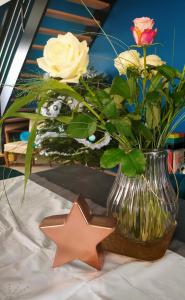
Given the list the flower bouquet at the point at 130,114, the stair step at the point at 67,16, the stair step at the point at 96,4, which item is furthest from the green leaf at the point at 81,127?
the stair step at the point at 96,4

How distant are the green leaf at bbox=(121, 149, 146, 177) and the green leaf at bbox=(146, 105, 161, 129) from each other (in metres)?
0.08

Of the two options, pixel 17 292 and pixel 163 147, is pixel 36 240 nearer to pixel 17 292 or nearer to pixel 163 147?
pixel 17 292

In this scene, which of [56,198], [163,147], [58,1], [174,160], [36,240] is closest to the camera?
[163,147]

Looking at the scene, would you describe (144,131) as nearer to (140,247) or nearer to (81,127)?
(81,127)

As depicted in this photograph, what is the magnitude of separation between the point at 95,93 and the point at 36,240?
1.28 feet

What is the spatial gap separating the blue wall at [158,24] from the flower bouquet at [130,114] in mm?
1787

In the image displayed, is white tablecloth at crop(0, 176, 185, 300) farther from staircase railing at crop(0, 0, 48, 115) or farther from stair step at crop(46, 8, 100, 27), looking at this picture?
stair step at crop(46, 8, 100, 27)

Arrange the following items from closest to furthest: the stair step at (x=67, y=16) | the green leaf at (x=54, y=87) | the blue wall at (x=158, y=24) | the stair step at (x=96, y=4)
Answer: the green leaf at (x=54, y=87), the blue wall at (x=158, y=24), the stair step at (x=67, y=16), the stair step at (x=96, y=4)

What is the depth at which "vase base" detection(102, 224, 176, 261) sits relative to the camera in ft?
1.87

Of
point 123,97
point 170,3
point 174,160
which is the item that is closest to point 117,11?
point 170,3

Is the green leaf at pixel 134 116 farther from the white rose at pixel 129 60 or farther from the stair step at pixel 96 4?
the stair step at pixel 96 4

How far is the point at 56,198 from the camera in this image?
2.99ft

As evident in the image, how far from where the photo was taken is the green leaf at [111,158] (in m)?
0.47

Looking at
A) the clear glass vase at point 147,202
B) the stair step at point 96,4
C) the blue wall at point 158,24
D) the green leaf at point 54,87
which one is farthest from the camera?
the stair step at point 96,4
